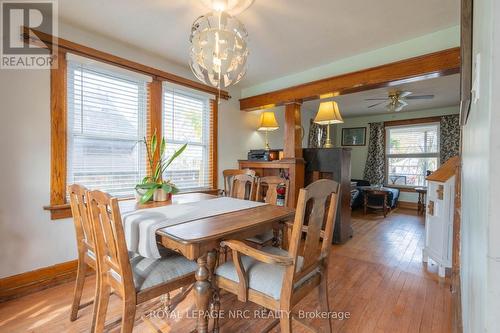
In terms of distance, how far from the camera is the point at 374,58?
2.62 metres

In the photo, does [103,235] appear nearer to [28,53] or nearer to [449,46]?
[28,53]

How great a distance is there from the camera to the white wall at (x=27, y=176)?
6.36 feet

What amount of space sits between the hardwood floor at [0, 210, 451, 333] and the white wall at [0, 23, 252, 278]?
33cm

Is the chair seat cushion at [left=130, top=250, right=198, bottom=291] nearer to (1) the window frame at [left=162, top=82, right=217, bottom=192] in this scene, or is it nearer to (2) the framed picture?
(1) the window frame at [left=162, top=82, right=217, bottom=192]

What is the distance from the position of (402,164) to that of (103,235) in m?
6.86

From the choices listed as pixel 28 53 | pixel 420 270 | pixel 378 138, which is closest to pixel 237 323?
pixel 420 270

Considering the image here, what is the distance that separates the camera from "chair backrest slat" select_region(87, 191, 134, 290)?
112 cm

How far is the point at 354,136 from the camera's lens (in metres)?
6.87

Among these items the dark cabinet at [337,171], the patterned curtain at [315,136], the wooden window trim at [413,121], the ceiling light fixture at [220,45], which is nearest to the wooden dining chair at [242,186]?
the ceiling light fixture at [220,45]

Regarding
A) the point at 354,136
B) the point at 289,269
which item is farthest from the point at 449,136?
the point at 289,269

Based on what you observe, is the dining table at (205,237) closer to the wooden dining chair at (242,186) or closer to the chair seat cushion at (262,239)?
Answer: the chair seat cushion at (262,239)

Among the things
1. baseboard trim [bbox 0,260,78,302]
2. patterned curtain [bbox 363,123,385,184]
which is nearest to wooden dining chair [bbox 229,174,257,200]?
baseboard trim [bbox 0,260,78,302]

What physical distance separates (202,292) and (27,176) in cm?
188

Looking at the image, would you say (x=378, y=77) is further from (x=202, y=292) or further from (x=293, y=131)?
(x=202, y=292)
